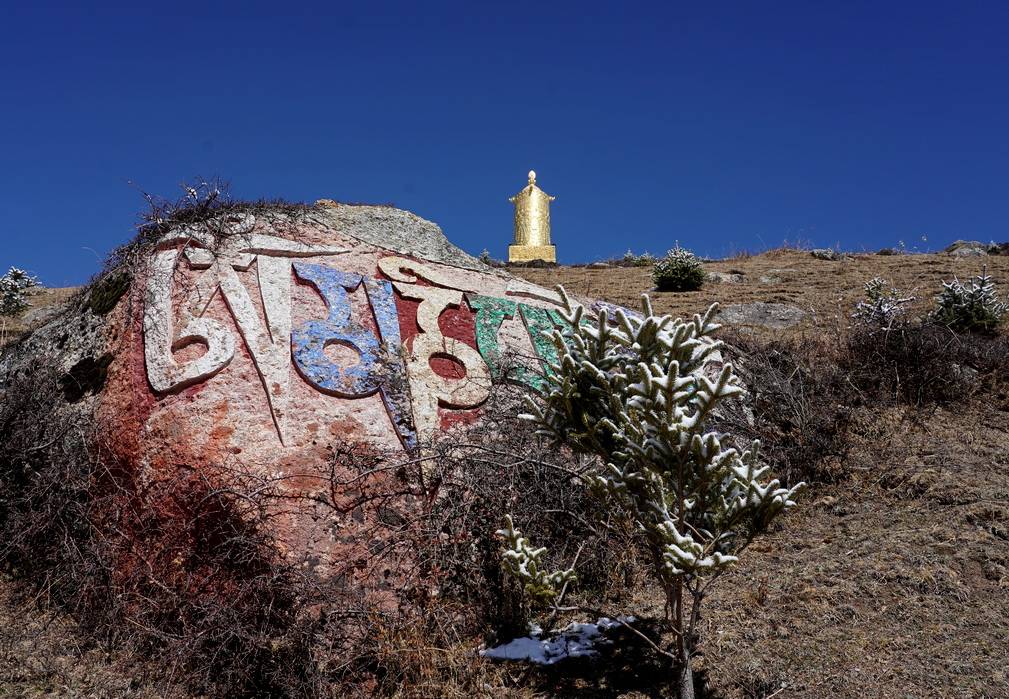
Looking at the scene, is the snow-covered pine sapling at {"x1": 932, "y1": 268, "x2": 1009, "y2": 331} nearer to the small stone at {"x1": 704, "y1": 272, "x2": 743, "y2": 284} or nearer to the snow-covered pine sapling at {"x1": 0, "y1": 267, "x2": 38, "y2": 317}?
the small stone at {"x1": 704, "y1": 272, "x2": 743, "y2": 284}

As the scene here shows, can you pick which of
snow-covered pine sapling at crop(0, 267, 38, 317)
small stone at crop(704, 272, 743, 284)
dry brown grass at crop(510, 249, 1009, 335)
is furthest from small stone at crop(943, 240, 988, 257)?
snow-covered pine sapling at crop(0, 267, 38, 317)

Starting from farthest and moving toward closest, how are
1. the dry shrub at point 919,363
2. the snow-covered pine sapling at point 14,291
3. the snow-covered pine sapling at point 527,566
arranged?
the snow-covered pine sapling at point 14,291 → the dry shrub at point 919,363 → the snow-covered pine sapling at point 527,566

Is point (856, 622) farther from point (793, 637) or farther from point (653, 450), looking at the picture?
point (653, 450)

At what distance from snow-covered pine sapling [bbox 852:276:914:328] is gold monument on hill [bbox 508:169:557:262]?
43.3 ft

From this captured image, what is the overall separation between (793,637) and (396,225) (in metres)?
4.53

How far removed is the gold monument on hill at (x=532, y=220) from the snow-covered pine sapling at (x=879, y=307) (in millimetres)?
13190

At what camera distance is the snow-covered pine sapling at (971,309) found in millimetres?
9969

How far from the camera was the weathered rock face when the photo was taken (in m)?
5.07

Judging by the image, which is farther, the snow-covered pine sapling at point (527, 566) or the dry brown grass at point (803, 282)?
the dry brown grass at point (803, 282)

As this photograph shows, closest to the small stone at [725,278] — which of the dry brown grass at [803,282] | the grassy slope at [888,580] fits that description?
the dry brown grass at [803,282]

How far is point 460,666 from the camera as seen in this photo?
450 cm

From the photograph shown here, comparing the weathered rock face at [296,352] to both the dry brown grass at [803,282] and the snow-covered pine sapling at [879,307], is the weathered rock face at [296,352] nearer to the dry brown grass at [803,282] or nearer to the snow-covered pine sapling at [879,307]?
the snow-covered pine sapling at [879,307]

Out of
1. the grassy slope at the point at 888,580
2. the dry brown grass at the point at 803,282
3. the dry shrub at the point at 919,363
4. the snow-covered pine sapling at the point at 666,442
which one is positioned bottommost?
the grassy slope at the point at 888,580

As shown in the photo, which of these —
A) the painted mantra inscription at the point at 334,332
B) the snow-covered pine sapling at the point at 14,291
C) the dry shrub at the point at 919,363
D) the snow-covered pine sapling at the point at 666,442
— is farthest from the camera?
the snow-covered pine sapling at the point at 14,291
